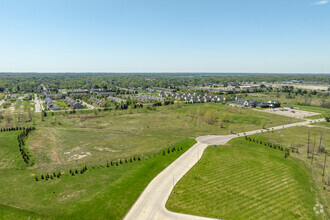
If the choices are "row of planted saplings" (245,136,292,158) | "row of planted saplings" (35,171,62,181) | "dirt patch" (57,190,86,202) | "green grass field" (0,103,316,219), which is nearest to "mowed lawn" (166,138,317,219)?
"row of planted saplings" (245,136,292,158)

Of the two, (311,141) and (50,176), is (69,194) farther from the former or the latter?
(311,141)

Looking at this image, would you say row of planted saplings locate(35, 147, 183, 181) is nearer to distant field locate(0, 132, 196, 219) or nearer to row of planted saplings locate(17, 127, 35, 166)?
distant field locate(0, 132, 196, 219)

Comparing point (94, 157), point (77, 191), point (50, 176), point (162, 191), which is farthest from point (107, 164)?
point (162, 191)

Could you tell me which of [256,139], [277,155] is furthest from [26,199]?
[256,139]

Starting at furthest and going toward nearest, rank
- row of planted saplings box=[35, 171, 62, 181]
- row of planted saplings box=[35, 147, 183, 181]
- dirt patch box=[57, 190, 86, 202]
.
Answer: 1. row of planted saplings box=[35, 147, 183, 181]
2. row of planted saplings box=[35, 171, 62, 181]
3. dirt patch box=[57, 190, 86, 202]

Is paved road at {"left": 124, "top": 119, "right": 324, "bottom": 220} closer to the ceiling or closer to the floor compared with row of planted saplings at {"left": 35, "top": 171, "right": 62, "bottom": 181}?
closer to the floor

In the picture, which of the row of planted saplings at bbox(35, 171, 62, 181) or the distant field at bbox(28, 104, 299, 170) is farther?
the distant field at bbox(28, 104, 299, 170)
